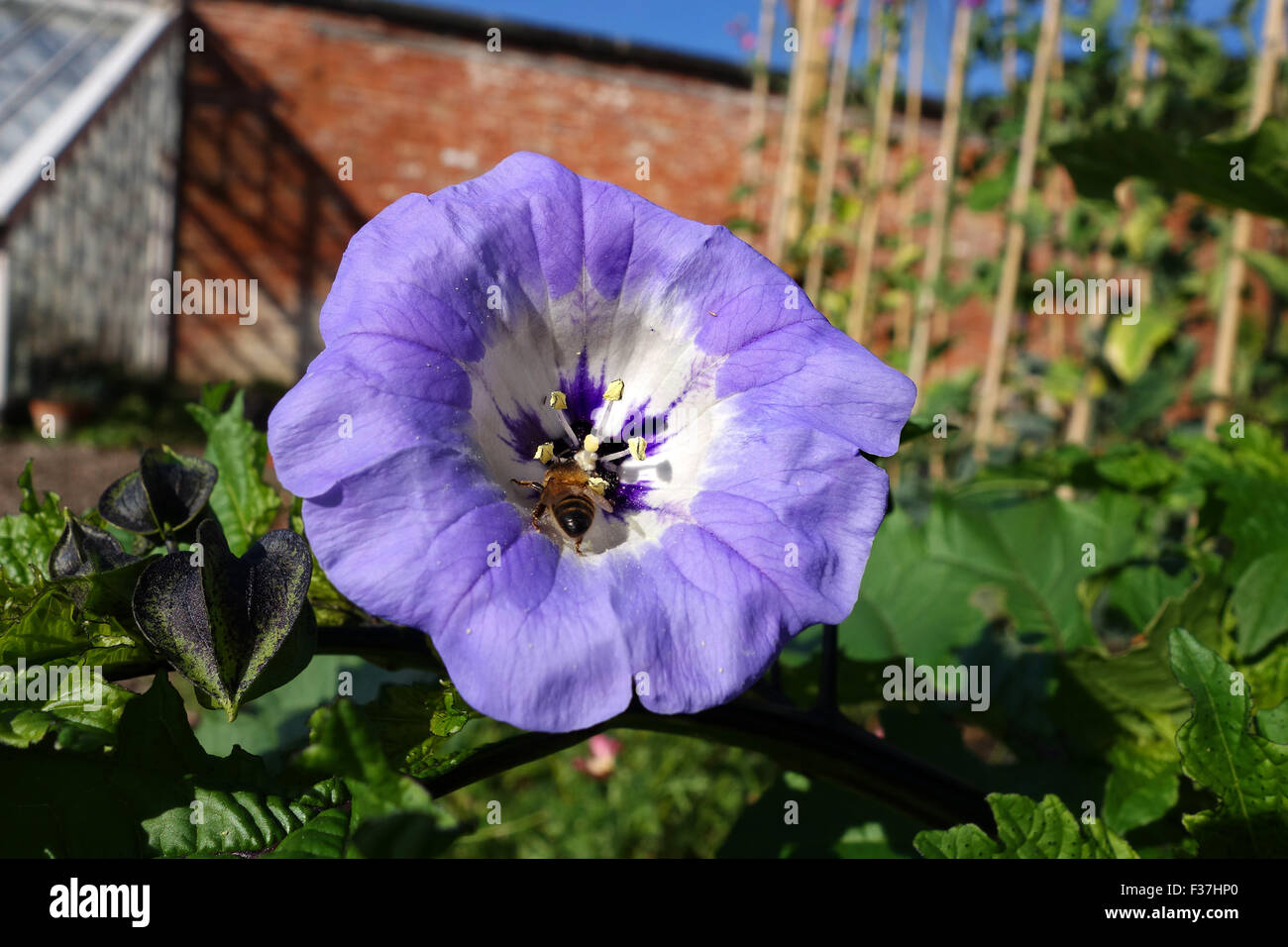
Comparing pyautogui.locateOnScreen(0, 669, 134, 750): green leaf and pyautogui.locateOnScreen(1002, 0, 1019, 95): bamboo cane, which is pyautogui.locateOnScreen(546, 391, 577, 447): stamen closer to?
pyautogui.locateOnScreen(0, 669, 134, 750): green leaf

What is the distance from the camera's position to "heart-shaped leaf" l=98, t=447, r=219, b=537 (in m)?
0.59

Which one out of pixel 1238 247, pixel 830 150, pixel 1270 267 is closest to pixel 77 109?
pixel 830 150

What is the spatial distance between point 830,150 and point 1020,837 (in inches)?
227

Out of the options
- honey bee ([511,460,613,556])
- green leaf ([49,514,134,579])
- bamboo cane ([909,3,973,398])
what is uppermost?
bamboo cane ([909,3,973,398])

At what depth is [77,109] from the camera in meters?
8.64

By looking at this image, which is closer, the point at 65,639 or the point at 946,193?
the point at 65,639

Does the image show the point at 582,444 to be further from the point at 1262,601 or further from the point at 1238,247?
the point at 1238,247

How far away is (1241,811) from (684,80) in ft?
38.8

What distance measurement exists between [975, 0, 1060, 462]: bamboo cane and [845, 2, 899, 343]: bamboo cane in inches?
40.3

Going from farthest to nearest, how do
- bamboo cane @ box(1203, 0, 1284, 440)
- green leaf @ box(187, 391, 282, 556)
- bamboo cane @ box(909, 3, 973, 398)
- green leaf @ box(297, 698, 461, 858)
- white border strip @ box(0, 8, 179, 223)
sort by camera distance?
white border strip @ box(0, 8, 179, 223)
bamboo cane @ box(909, 3, 973, 398)
bamboo cane @ box(1203, 0, 1284, 440)
green leaf @ box(187, 391, 282, 556)
green leaf @ box(297, 698, 461, 858)

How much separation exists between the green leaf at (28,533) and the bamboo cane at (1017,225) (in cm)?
374

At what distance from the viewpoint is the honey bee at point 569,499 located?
2.02ft

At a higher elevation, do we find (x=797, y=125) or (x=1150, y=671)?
(x=797, y=125)

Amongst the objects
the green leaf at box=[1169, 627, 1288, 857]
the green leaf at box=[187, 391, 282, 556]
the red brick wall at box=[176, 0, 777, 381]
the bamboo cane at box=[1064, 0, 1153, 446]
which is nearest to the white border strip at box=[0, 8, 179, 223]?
the red brick wall at box=[176, 0, 777, 381]
